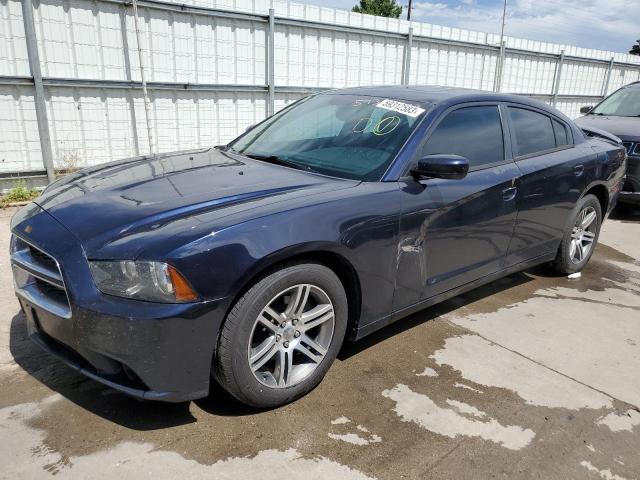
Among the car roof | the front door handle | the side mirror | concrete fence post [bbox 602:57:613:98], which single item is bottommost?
the front door handle

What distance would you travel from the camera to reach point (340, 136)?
3383 millimetres

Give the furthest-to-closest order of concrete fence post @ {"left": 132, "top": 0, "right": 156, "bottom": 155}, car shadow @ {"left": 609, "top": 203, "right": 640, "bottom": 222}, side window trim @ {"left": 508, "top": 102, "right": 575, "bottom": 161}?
car shadow @ {"left": 609, "top": 203, "right": 640, "bottom": 222}
concrete fence post @ {"left": 132, "top": 0, "right": 156, "bottom": 155}
side window trim @ {"left": 508, "top": 102, "right": 575, "bottom": 161}

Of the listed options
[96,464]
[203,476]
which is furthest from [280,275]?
[96,464]

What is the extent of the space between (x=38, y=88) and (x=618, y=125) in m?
7.84

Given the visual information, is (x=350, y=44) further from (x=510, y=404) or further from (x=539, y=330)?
(x=510, y=404)

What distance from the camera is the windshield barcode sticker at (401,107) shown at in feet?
10.9

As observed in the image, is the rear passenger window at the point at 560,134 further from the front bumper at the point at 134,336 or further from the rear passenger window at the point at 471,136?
the front bumper at the point at 134,336

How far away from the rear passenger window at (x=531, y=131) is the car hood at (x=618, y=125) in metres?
3.38

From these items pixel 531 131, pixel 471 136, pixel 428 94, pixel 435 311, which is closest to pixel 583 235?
pixel 531 131

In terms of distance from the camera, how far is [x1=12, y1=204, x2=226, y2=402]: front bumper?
7.03ft

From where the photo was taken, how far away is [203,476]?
221cm

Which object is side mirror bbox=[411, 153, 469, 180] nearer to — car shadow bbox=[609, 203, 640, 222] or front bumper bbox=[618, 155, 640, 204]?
front bumper bbox=[618, 155, 640, 204]

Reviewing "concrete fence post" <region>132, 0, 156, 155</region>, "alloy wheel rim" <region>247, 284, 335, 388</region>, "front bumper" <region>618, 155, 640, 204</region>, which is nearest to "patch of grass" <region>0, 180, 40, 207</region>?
"concrete fence post" <region>132, 0, 156, 155</region>

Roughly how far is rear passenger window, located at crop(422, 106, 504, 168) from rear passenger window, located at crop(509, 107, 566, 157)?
0.23m
